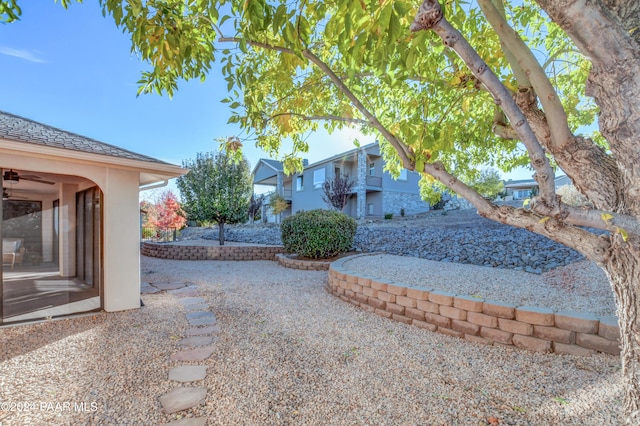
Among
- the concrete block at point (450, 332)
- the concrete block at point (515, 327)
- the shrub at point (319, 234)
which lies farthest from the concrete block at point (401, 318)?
the shrub at point (319, 234)

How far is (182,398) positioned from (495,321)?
133 inches

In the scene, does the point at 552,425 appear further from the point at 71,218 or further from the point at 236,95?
the point at 71,218

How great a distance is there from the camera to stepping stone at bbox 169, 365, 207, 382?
274cm

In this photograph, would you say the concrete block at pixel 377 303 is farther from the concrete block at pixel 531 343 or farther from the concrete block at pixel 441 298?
the concrete block at pixel 531 343

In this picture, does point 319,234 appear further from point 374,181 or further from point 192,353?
point 374,181

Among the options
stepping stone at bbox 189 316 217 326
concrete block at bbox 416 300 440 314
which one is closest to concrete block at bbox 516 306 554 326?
concrete block at bbox 416 300 440 314

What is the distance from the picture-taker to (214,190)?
1121cm

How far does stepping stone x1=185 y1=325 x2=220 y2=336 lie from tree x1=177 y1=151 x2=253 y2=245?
24.8 ft

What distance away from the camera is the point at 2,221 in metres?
4.10

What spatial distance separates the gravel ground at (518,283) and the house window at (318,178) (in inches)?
594

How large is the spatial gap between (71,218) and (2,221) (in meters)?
1.05

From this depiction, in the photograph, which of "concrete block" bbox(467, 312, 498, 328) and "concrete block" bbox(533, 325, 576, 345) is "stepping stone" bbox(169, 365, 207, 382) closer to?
"concrete block" bbox(467, 312, 498, 328)

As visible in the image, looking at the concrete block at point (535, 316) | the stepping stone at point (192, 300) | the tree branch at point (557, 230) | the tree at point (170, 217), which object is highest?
the tree at point (170, 217)

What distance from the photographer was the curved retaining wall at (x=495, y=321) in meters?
2.99
